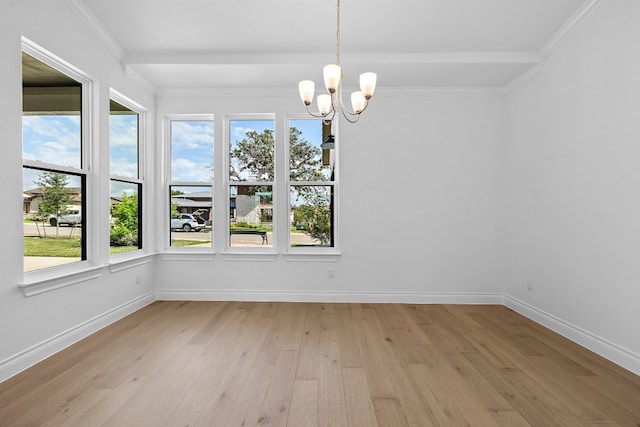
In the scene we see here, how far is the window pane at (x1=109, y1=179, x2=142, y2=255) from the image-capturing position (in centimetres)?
379

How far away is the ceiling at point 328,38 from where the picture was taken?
9.81ft

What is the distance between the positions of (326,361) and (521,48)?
3731 millimetres

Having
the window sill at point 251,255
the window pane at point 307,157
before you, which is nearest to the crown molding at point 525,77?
the window pane at point 307,157

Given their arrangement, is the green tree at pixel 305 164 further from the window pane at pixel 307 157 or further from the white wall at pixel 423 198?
the white wall at pixel 423 198

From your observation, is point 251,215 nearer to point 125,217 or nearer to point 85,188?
point 125,217

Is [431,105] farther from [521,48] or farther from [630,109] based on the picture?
[630,109]

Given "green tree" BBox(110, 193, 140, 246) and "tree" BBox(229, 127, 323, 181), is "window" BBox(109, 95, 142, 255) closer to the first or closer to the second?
"green tree" BBox(110, 193, 140, 246)

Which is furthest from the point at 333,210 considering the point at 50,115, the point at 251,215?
the point at 50,115

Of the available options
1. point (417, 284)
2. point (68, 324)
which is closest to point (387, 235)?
point (417, 284)

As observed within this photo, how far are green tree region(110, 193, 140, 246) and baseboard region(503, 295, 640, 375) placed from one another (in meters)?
4.73

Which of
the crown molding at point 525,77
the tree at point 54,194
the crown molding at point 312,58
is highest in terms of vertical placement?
the crown molding at point 312,58

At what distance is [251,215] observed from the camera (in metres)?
4.61

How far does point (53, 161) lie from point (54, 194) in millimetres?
285

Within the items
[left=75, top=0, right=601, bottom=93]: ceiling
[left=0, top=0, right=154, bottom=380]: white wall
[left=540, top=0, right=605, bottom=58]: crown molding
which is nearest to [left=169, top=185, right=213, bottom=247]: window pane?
[left=0, top=0, right=154, bottom=380]: white wall
